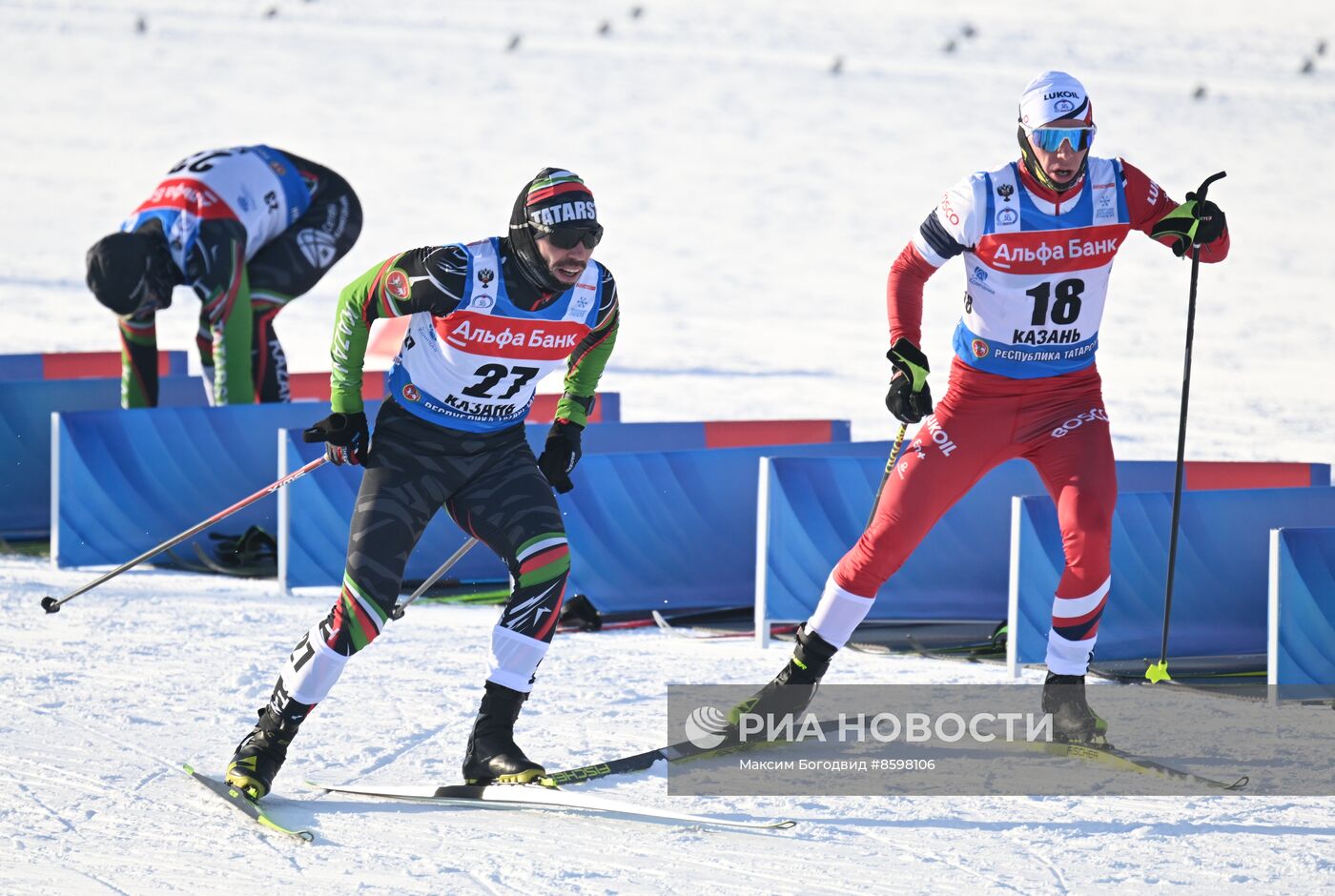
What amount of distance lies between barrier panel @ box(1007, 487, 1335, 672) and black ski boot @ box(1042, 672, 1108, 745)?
1144 mm

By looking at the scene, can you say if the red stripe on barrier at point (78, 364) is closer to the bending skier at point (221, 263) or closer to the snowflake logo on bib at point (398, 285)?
the bending skier at point (221, 263)

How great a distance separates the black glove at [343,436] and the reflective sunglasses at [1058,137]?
2.26 metres

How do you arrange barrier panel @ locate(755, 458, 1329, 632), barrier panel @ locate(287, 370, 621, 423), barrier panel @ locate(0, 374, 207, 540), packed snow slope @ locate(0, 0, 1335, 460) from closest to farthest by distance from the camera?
barrier panel @ locate(755, 458, 1329, 632), barrier panel @ locate(0, 374, 207, 540), barrier panel @ locate(287, 370, 621, 423), packed snow slope @ locate(0, 0, 1335, 460)

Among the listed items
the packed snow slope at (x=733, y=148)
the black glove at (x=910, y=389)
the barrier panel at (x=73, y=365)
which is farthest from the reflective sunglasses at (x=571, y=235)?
the packed snow slope at (x=733, y=148)

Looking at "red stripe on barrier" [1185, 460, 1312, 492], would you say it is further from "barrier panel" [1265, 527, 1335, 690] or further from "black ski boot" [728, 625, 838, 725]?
"black ski boot" [728, 625, 838, 725]

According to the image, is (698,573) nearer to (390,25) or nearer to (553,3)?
(390,25)

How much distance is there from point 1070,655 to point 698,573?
8.58ft

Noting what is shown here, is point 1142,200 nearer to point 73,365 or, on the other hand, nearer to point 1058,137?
point 1058,137

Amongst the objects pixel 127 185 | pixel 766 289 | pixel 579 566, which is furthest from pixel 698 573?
pixel 127 185

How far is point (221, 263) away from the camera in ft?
31.5

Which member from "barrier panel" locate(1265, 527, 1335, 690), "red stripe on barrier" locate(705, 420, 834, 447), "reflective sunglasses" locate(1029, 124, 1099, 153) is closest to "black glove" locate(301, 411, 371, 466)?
"reflective sunglasses" locate(1029, 124, 1099, 153)

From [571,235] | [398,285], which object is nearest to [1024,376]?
[571,235]

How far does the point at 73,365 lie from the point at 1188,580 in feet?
23.3

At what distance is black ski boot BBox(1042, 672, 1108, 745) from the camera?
6.18 meters
